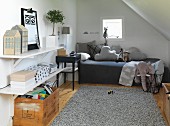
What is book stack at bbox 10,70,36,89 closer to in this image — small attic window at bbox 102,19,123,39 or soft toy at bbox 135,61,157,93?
soft toy at bbox 135,61,157,93

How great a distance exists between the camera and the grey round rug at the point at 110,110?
9.28 feet

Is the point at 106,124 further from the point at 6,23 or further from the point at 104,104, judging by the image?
the point at 6,23

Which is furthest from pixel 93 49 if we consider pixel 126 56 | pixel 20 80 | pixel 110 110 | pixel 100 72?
pixel 20 80

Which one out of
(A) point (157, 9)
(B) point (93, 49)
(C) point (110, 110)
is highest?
(A) point (157, 9)

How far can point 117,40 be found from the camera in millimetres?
6113

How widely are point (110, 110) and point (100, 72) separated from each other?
1.77 meters

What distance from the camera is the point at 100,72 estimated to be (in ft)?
16.3

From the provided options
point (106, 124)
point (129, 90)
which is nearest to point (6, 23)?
point (106, 124)

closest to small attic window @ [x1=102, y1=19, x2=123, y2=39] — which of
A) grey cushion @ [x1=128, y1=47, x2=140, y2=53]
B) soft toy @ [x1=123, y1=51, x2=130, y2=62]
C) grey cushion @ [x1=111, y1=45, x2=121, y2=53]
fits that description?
grey cushion @ [x1=111, y1=45, x2=121, y2=53]

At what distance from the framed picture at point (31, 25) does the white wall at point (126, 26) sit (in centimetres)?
315

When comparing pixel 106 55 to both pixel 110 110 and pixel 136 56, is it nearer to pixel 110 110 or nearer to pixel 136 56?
pixel 136 56

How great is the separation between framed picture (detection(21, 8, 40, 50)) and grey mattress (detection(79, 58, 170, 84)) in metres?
1.94

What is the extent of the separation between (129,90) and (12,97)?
2.60 metres

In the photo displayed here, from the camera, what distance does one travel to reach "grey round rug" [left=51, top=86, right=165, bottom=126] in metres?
2.83
